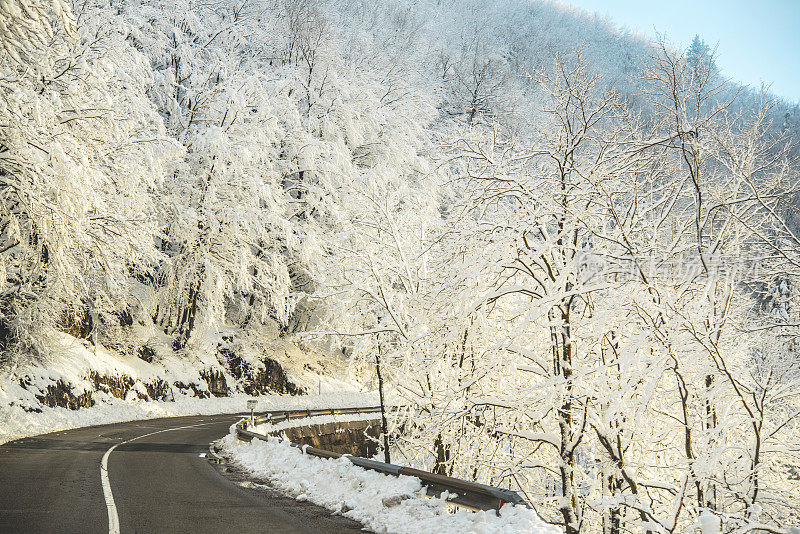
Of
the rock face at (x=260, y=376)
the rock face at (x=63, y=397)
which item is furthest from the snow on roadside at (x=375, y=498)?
the rock face at (x=260, y=376)

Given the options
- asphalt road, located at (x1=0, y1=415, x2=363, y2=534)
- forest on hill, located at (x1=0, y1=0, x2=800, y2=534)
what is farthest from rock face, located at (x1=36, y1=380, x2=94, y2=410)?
asphalt road, located at (x1=0, y1=415, x2=363, y2=534)

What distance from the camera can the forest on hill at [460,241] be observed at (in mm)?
5949

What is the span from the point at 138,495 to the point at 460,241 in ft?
19.1

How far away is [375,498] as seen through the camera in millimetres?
6762

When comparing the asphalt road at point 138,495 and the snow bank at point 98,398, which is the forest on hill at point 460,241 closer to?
the snow bank at point 98,398

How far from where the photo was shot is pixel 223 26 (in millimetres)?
27906

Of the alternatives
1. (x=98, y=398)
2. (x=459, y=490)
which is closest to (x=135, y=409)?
(x=98, y=398)

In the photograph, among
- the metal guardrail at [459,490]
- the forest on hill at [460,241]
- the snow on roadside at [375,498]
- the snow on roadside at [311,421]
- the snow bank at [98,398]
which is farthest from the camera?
the snow on roadside at [311,421]

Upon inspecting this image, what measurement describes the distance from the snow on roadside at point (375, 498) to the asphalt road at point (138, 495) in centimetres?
31

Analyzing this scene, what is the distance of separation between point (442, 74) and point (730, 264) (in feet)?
215

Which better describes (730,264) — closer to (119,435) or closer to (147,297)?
(119,435)

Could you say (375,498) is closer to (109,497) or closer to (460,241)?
(460,241)

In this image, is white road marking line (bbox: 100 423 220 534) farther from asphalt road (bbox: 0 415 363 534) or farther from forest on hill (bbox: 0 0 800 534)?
forest on hill (bbox: 0 0 800 534)

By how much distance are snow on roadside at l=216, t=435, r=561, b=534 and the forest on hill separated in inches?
43.0
